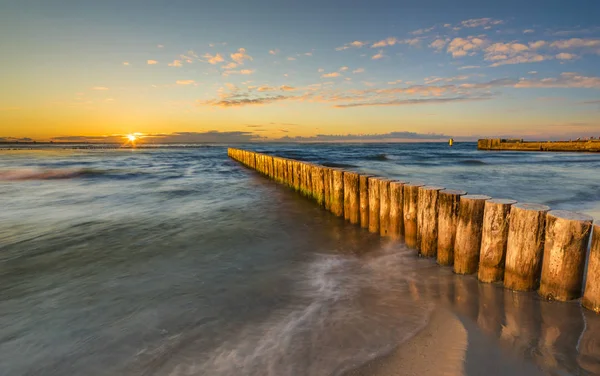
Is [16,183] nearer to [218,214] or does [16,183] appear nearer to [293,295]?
[218,214]

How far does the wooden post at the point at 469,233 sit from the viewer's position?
12.7ft

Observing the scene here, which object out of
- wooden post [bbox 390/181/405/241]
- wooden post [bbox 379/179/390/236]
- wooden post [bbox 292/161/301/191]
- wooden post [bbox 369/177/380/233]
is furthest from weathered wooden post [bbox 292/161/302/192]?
wooden post [bbox 390/181/405/241]

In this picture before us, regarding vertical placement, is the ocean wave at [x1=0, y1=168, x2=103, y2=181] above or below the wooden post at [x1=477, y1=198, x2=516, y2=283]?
below

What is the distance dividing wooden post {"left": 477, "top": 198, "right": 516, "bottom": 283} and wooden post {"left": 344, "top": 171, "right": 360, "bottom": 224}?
299 centimetres

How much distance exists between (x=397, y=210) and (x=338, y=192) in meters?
2.29

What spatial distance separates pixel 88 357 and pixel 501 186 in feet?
55.3

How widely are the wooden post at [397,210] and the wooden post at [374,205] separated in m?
0.46

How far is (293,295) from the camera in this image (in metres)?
4.06

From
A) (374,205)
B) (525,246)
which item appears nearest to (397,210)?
(374,205)

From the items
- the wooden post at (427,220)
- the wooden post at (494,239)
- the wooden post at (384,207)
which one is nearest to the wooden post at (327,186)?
the wooden post at (384,207)

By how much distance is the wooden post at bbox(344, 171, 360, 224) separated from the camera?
662 cm

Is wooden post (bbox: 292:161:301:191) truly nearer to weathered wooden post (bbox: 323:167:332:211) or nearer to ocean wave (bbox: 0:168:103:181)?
weathered wooden post (bbox: 323:167:332:211)

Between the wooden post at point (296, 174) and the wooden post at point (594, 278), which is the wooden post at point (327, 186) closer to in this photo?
the wooden post at point (296, 174)

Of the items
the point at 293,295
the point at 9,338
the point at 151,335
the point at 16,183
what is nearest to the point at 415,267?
the point at 293,295
